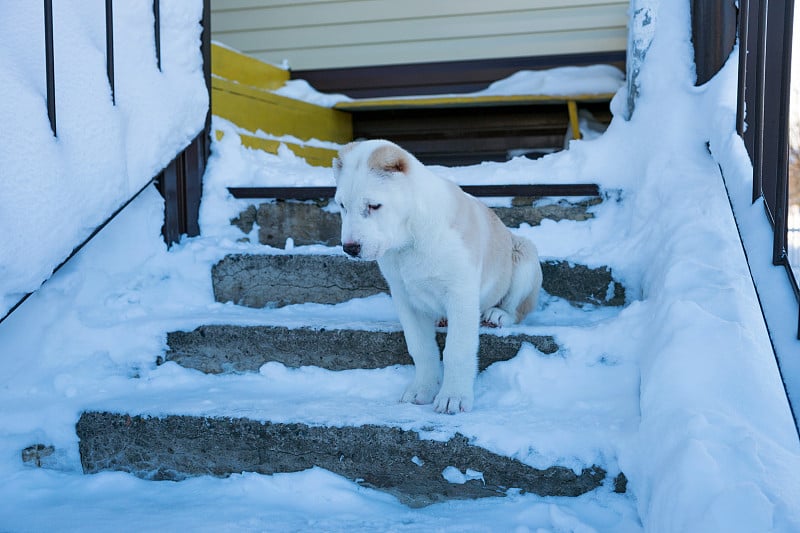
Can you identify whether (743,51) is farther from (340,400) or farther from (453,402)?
(340,400)

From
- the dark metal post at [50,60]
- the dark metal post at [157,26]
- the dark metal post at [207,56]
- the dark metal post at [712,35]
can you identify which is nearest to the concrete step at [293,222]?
the dark metal post at [207,56]

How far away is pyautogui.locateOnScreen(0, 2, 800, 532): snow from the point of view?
6.03 feet

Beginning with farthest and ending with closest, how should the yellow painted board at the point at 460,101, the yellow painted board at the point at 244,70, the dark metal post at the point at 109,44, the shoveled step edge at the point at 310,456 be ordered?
the yellow painted board at the point at 460,101 < the yellow painted board at the point at 244,70 < the dark metal post at the point at 109,44 < the shoveled step edge at the point at 310,456

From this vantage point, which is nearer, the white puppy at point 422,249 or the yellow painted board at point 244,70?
the white puppy at point 422,249

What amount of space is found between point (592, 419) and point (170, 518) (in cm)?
132

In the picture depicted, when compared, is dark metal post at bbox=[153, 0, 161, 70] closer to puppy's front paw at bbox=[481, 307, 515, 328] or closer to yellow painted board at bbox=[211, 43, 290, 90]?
yellow painted board at bbox=[211, 43, 290, 90]

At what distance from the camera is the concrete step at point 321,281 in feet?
10.8

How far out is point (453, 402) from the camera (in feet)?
8.20

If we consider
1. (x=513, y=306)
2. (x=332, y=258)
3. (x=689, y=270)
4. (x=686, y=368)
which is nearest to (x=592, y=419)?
(x=686, y=368)

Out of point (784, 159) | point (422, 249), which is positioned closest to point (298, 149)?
point (422, 249)

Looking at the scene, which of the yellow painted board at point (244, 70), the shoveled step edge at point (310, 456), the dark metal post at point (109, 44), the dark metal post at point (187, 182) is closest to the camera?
the shoveled step edge at point (310, 456)

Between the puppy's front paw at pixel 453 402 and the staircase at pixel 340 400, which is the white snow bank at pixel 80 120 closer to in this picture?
the staircase at pixel 340 400

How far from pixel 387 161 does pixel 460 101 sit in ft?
12.4

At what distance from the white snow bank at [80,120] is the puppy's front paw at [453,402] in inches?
61.7
